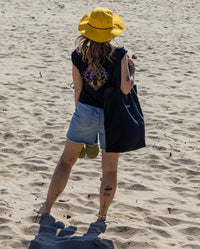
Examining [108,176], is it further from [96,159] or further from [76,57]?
[96,159]

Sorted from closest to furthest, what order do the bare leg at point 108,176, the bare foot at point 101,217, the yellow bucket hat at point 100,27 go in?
the yellow bucket hat at point 100,27, the bare leg at point 108,176, the bare foot at point 101,217

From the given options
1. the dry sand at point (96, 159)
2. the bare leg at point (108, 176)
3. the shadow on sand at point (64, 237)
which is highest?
the bare leg at point (108, 176)

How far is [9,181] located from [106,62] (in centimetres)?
202

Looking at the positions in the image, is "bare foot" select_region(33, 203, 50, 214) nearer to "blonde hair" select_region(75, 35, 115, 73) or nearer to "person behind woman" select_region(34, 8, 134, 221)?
"person behind woman" select_region(34, 8, 134, 221)

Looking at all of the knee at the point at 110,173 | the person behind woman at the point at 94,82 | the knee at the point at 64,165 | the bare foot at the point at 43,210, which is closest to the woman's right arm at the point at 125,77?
the person behind woman at the point at 94,82

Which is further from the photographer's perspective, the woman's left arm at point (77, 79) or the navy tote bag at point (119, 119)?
the woman's left arm at point (77, 79)

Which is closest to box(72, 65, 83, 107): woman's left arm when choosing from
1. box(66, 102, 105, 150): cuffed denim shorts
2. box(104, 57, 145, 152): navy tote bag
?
box(66, 102, 105, 150): cuffed denim shorts

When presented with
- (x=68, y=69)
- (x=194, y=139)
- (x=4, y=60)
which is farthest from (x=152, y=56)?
(x=194, y=139)

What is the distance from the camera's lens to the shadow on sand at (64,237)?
366 centimetres

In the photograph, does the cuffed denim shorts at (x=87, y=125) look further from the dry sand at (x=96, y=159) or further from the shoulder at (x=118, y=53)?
the dry sand at (x=96, y=159)

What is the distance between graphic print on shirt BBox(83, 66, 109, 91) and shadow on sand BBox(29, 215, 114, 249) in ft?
3.85

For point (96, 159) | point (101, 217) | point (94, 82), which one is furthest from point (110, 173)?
point (96, 159)

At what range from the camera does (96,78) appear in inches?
139

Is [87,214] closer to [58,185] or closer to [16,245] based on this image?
[58,185]
